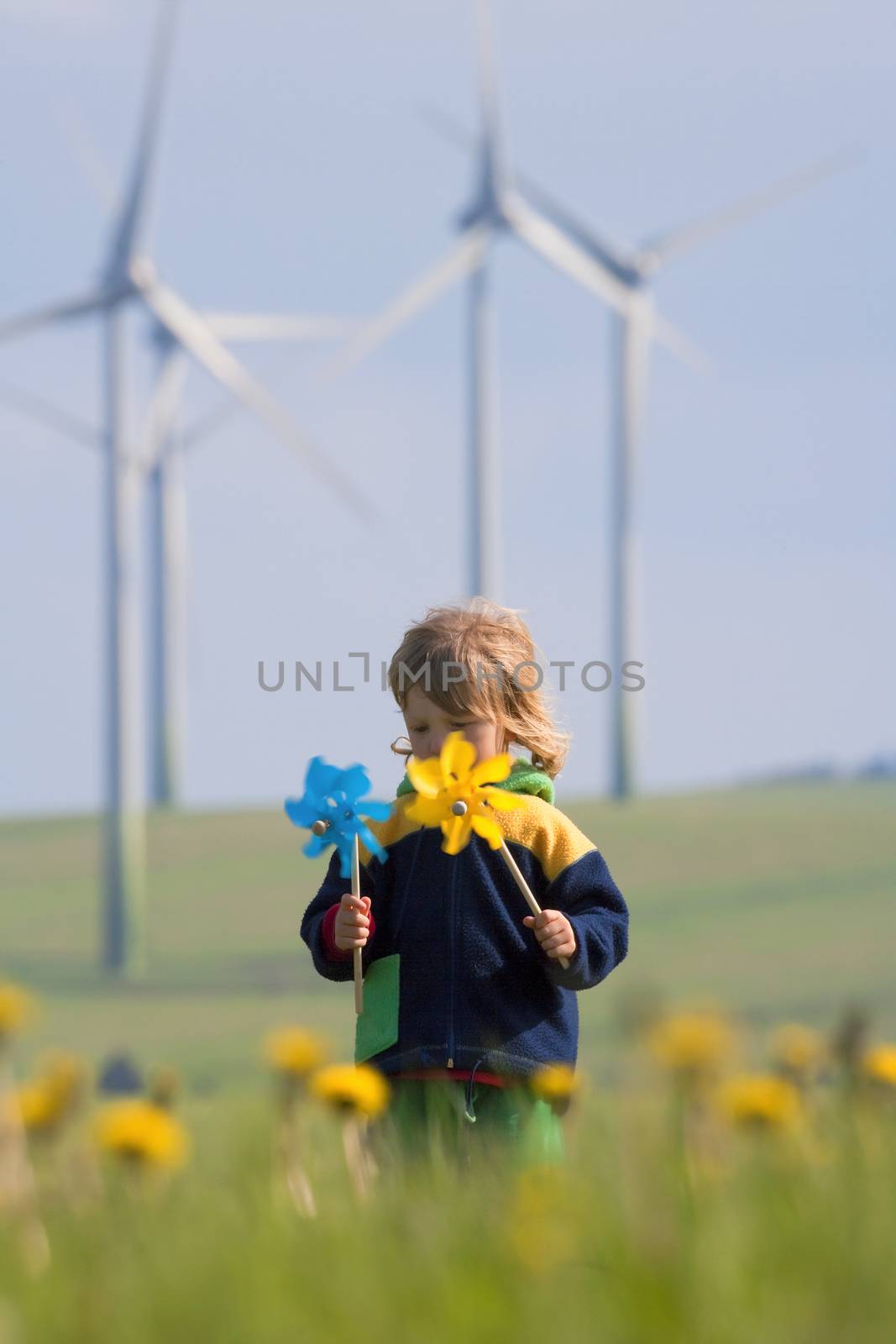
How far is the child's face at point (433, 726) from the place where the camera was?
3877 millimetres

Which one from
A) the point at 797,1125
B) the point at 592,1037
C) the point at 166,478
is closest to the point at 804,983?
the point at 592,1037

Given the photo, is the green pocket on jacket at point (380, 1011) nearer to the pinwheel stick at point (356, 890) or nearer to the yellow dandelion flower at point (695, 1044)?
the pinwheel stick at point (356, 890)

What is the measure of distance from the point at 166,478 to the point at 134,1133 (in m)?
30.7

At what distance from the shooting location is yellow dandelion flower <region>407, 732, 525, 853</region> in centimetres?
340

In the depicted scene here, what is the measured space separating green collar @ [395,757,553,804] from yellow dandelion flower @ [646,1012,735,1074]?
7.87 ft

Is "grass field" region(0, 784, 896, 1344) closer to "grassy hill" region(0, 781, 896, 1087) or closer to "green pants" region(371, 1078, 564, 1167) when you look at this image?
"green pants" region(371, 1078, 564, 1167)

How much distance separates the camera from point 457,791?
11.2 feet

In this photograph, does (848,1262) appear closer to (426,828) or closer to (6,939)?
(426,828)

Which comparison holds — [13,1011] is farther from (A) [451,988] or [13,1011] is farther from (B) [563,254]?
(B) [563,254]

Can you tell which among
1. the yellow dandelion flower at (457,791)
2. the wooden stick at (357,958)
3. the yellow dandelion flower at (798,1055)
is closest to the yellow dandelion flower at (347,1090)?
the yellow dandelion flower at (798,1055)

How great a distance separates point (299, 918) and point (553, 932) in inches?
867

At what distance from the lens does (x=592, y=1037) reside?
2466cm

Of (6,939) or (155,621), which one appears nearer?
(6,939)

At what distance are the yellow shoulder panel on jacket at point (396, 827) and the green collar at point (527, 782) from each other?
0.05m
